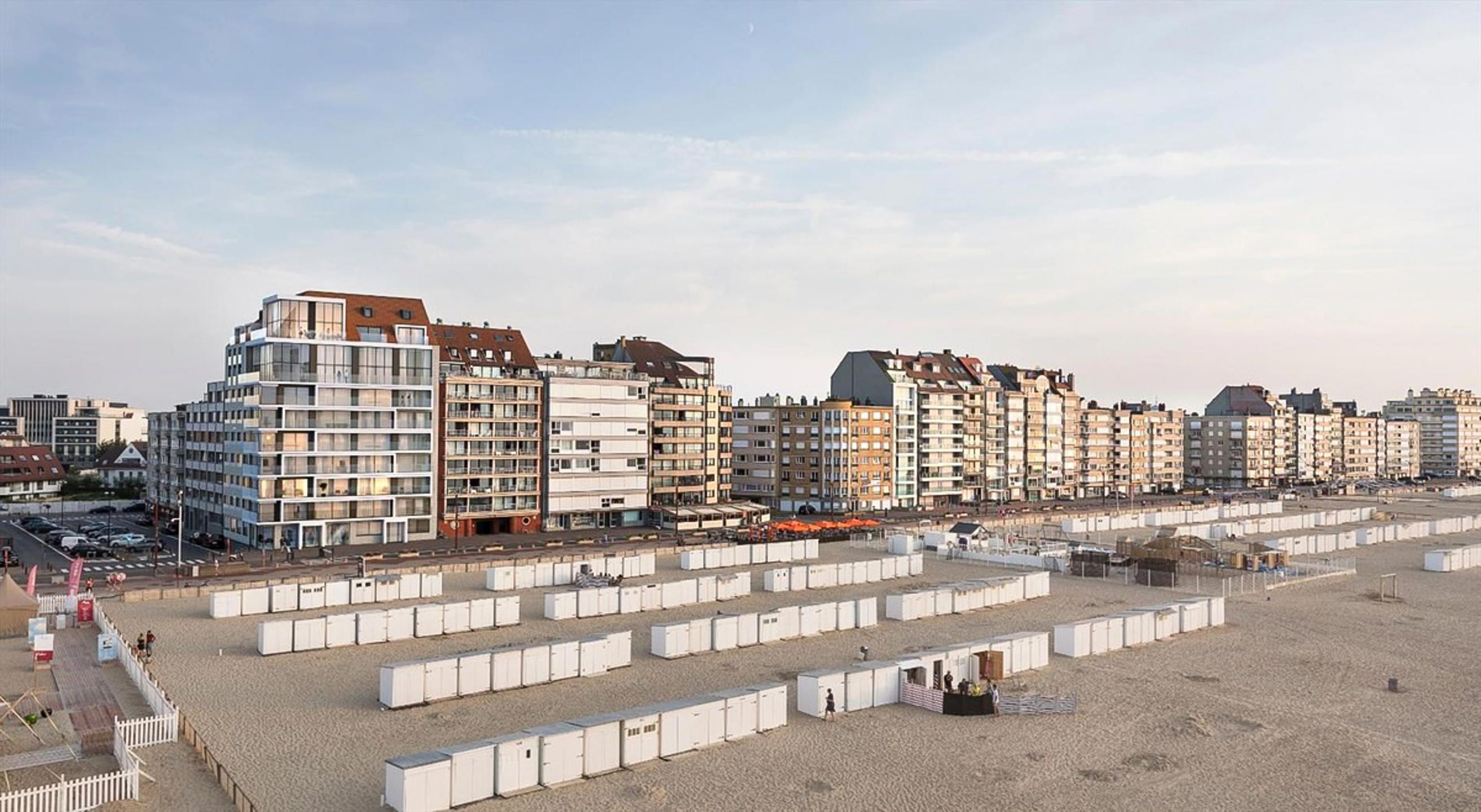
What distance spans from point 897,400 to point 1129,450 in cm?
6260

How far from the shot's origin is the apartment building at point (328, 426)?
76688 mm

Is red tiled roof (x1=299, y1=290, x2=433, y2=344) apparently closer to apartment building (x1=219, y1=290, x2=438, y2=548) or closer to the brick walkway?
apartment building (x1=219, y1=290, x2=438, y2=548)

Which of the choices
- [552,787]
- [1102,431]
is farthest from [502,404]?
[1102,431]

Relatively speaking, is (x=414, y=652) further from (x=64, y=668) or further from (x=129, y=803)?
(x=129, y=803)

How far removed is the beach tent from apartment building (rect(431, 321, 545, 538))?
39002mm

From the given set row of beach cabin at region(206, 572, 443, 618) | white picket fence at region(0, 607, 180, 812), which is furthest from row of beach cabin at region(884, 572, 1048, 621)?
white picket fence at region(0, 607, 180, 812)

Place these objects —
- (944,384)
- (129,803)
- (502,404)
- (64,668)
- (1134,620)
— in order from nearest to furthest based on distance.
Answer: (129,803) < (64,668) < (1134,620) < (502,404) < (944,384)

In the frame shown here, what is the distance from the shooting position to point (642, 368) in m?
111

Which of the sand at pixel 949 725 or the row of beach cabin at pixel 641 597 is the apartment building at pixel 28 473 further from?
the row of beach cabin at pixel 641 597

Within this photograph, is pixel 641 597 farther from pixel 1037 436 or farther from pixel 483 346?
pixel 1037 436

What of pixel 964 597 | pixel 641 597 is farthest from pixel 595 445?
pixel 964 597

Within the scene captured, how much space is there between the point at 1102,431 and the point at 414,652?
463 feet

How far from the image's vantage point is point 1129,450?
6708 inches

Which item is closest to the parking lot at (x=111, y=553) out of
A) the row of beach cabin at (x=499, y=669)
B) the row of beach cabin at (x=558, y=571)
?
the row of beach cabin at (x=558, y=571)
